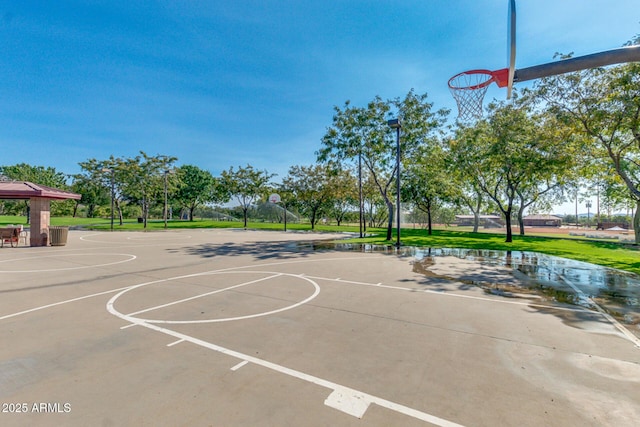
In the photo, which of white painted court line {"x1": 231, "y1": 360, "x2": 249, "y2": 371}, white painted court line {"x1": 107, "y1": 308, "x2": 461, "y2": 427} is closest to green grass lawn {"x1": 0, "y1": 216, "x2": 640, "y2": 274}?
white painted court line {"x1": 107, "y1": 308, "x2": 461, "y2": 427}

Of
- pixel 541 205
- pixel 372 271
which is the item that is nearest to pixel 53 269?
pixel 372 271

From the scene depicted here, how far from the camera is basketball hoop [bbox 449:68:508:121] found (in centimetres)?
852

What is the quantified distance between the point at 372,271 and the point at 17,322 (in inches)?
345

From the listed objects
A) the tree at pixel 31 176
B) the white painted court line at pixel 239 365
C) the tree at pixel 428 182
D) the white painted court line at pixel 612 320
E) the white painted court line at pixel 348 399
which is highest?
the tree at pixel 31 176

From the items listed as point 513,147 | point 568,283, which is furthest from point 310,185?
point 568,283

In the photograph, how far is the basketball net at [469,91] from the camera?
8.65m

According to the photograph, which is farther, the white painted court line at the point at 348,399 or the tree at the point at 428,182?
the tree at the point at 428,182

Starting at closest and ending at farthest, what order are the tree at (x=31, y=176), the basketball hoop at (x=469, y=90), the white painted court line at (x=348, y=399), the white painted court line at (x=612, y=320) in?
the white painted court line at (x=348, y=399)
the white painted court line at (x=612, y=320)
the basketball hoop at (x=469, y=90)
the tree at (x=31, y=176)

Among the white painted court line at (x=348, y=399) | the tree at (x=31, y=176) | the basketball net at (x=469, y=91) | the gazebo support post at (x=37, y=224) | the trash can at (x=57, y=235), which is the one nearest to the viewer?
the white painted court line at (x=348, y=399)

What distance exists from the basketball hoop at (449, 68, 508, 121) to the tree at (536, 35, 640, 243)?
7339 millimetres

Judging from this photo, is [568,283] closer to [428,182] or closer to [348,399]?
[348,399]

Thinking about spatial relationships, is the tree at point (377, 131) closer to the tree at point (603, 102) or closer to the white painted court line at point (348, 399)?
the tree at point (603, 102)

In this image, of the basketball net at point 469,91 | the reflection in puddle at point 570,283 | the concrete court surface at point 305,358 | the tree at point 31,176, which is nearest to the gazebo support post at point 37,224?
the concrete court surface at point 305,358

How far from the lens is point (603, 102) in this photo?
13.6 meters
